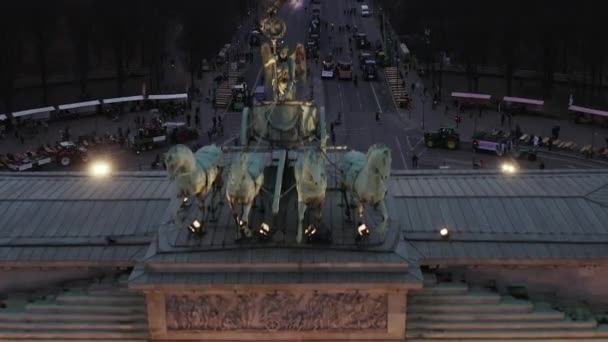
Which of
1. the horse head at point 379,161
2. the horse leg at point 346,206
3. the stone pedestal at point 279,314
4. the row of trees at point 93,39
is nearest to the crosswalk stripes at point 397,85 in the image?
the row of trees at point 93,39

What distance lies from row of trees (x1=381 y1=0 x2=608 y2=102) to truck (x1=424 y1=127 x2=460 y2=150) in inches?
855

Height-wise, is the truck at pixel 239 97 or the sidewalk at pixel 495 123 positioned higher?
the truck at pixel 239 97

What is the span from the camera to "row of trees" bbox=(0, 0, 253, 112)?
9738 cm

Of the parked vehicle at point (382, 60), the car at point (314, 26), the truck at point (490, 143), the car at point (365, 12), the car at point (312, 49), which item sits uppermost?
the car at point (365, 12)

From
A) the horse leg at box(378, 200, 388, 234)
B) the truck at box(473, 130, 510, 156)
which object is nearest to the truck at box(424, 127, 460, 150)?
the truck at box(473, 130, 510, 156)

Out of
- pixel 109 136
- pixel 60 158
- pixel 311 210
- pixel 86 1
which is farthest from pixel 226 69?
pixel 311 210

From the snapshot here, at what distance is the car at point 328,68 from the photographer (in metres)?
106

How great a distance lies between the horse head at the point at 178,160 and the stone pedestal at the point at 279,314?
15.8 ft

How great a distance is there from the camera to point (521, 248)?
3597 cm

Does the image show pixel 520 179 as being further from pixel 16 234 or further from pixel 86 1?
pixel 86 1

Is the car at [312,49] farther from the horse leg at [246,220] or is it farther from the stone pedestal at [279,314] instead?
the stone pedestal at [279,314]

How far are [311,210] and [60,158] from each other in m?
41.8

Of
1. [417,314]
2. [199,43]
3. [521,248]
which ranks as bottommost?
[417,314]

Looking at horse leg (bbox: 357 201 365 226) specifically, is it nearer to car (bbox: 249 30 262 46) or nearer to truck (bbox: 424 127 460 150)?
truck (bbox: 424 127 460 150)
